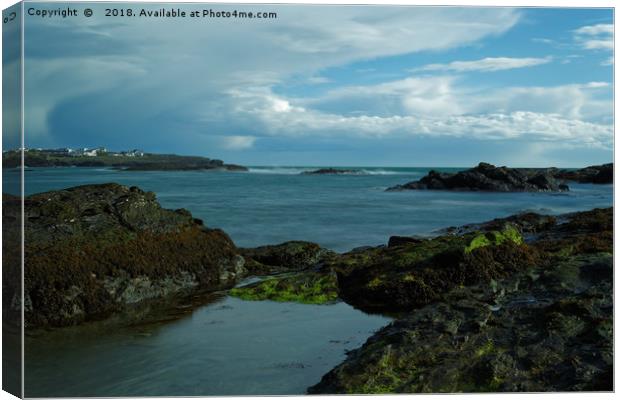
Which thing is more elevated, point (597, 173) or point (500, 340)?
point (597, 173)

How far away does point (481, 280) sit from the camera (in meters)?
7.75

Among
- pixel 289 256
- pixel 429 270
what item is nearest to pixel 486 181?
pixel 289 256

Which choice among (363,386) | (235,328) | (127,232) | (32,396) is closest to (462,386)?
(363,386)

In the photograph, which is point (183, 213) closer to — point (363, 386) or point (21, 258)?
point (21, 258)

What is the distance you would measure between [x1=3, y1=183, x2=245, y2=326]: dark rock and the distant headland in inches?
14.4

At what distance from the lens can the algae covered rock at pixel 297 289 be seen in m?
7.94

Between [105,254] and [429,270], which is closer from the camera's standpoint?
[105,254]

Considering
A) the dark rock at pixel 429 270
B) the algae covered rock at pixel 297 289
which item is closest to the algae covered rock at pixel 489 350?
the dark rock at pixel 429 270

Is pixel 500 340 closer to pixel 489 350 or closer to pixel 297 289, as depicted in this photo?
pixel 489 350

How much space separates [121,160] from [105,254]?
4.25 ft

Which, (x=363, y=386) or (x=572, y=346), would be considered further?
(x=572, y=346)

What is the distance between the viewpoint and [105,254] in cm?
765

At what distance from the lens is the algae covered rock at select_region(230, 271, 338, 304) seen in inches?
313

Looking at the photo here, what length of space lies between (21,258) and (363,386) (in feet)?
10.3
